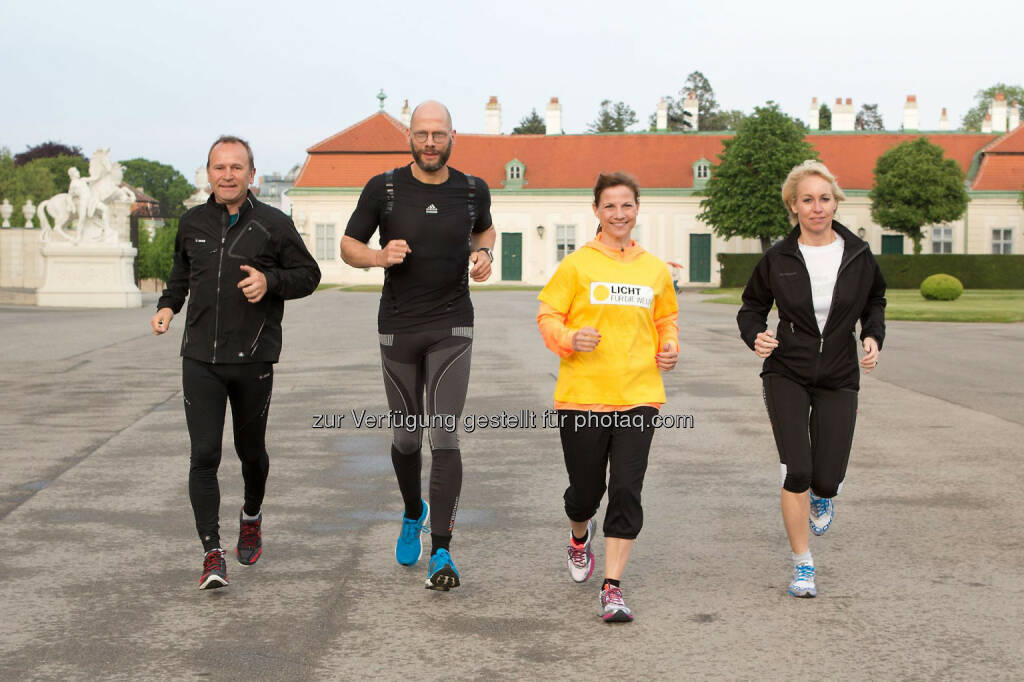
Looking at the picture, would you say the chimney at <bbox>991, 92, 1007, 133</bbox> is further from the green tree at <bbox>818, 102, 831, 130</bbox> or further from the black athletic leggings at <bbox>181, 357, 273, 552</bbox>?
the black athletic leggings at <bbox>181, 357, 273, 552</bbox>

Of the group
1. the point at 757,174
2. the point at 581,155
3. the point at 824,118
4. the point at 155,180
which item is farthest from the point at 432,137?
the point at 155,180

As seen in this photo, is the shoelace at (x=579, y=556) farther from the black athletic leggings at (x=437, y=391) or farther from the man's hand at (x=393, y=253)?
the man's hand at (x=393, y=253)

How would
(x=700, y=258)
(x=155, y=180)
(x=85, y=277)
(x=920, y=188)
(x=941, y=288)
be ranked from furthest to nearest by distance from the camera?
(x=155, y=180)
(x=700, y=258)
(x=920, y=188)
(x=941, y=288)
(x=85, y=277)

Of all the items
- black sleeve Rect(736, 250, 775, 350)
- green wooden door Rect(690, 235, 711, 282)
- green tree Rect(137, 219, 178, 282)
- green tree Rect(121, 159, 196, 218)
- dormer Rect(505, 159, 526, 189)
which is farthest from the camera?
green tree Rect(121, 159, 196, 218)

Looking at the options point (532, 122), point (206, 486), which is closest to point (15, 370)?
point (206, 486)

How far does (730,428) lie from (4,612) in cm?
679

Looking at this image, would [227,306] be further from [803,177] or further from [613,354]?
[803,177]

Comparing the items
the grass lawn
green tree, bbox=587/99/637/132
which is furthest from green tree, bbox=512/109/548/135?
the grass lawn

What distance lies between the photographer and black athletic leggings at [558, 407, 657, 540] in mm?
5094

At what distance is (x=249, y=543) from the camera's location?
5793 millimetres

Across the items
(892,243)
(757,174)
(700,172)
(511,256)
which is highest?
(700,172)

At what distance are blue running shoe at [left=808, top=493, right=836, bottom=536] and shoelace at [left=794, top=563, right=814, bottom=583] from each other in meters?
0.47

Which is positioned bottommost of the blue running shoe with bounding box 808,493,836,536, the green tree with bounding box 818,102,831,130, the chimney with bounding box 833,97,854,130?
the blue running shoe with bounding box 808,493,836,536

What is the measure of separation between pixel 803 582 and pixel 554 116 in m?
74.7
